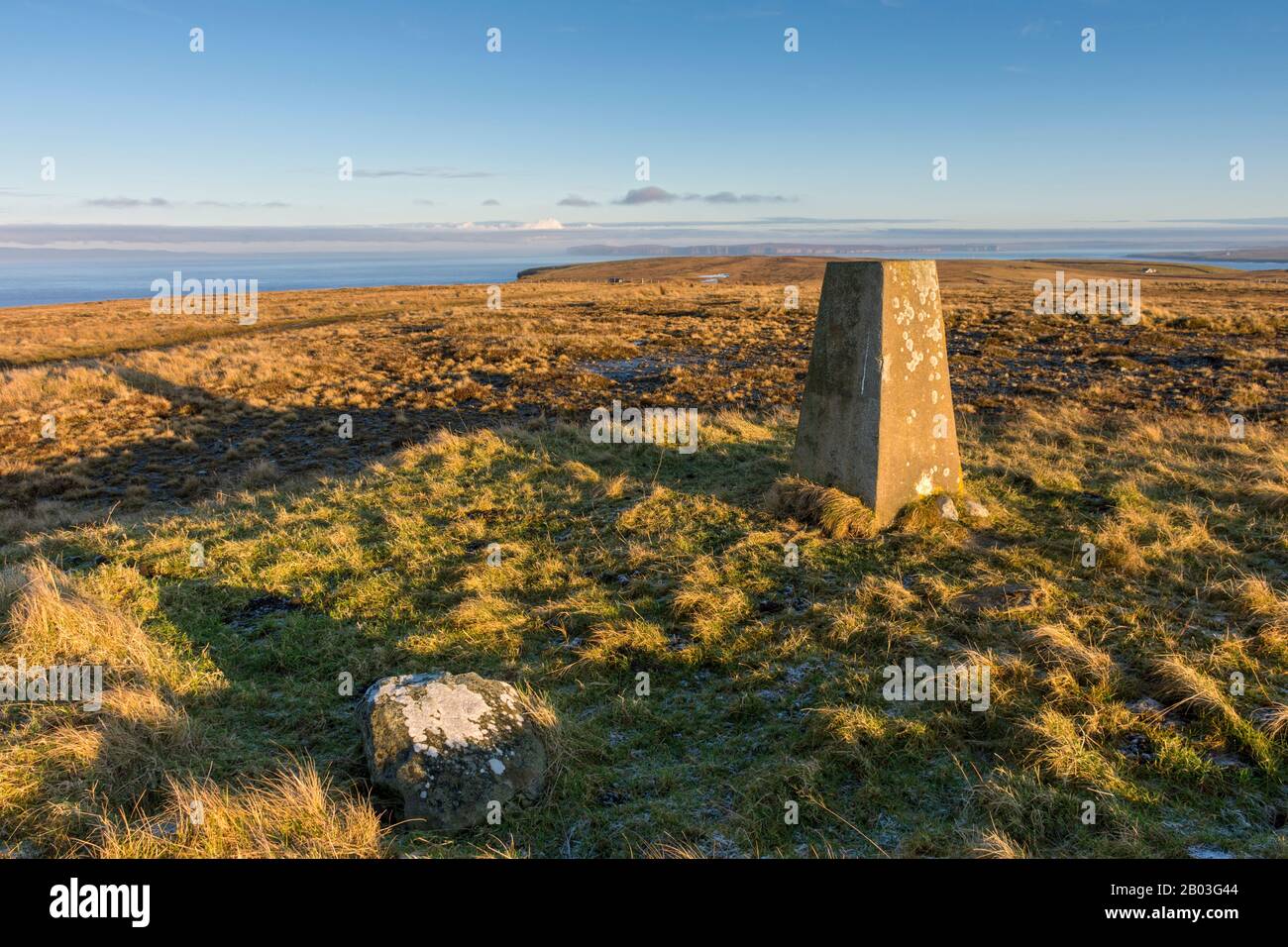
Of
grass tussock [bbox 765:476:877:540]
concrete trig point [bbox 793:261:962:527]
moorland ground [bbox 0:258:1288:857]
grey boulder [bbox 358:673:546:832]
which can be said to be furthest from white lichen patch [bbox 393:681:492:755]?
concrete trig point [bbox 793:261:962:527]

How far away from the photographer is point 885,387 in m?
7.37

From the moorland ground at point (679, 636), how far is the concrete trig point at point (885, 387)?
2.02 feet

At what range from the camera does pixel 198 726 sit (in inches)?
172

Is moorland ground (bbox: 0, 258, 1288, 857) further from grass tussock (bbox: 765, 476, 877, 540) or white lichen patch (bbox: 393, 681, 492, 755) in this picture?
white lichen patch (bbox: 393, 681, 492, 755)

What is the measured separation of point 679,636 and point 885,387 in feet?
11.6

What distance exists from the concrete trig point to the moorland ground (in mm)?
614

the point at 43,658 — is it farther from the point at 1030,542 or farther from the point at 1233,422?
the point at 1233,422

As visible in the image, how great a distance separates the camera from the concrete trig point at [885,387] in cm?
737

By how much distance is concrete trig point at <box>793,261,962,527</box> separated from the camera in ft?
24.2

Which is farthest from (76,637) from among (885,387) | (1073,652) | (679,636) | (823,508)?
(885,387)

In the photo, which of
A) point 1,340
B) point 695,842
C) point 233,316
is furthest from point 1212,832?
point 233,316

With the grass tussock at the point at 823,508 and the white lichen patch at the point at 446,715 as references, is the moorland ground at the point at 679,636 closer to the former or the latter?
the grass tussock at the point at 823,508

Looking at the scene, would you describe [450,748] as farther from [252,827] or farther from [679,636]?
[679,636]

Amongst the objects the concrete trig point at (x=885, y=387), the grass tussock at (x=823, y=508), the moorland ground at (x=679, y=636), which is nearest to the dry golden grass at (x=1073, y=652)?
the moorland ground at (x=679, y=636)
